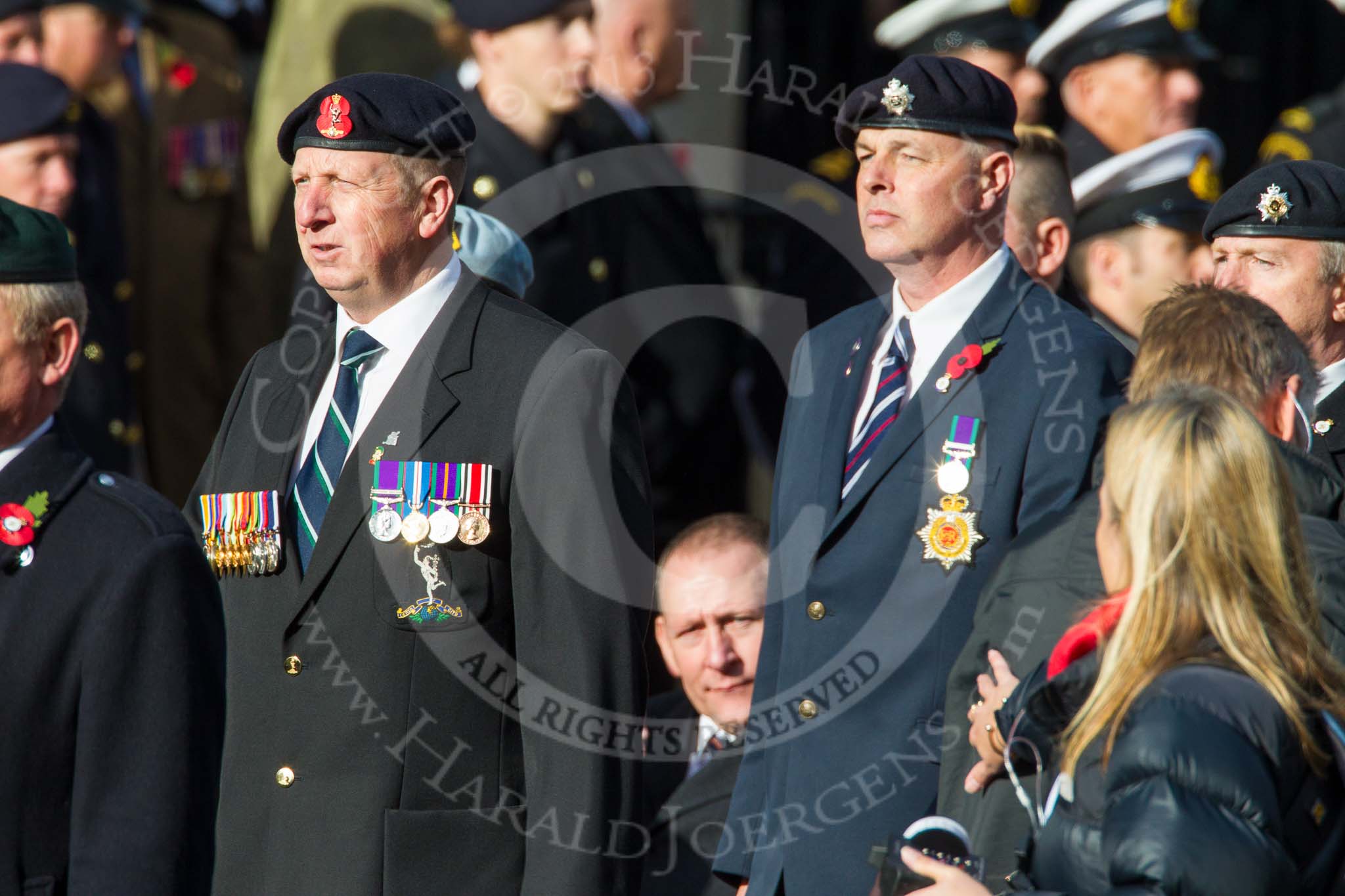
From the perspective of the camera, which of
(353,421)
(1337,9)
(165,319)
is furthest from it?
(1337,9)

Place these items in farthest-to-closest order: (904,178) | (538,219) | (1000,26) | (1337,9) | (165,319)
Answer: (1337,9), (165,319), (1000,26), (538,219), (904,178)

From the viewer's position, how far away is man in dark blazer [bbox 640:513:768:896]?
4.61 metres

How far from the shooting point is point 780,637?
13.5 feet

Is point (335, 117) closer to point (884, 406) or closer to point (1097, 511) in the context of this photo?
point (884, 406)

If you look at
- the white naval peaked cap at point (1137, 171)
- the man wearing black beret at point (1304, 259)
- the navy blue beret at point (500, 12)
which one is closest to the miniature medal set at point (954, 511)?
the man wearing black beret at point (1304, 259)

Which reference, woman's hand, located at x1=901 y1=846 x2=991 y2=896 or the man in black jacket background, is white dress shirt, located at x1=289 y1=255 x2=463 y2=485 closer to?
the man in black jacket background

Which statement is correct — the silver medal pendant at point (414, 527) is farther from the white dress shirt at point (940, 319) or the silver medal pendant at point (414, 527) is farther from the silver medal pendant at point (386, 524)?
the white dress shirt at point (940, 319)

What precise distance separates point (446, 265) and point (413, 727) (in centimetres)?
88

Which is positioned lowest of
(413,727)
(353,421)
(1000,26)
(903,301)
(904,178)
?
(413,727)

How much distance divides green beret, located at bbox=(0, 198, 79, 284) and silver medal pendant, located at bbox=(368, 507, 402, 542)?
678 millimetres

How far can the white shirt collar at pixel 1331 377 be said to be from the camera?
165 inches

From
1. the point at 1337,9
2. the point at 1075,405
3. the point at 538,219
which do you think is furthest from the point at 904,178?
the point at 1337,9

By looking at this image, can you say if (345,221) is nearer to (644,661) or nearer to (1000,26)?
(644,661)

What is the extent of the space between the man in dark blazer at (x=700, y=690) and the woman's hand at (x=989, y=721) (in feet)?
3.99
